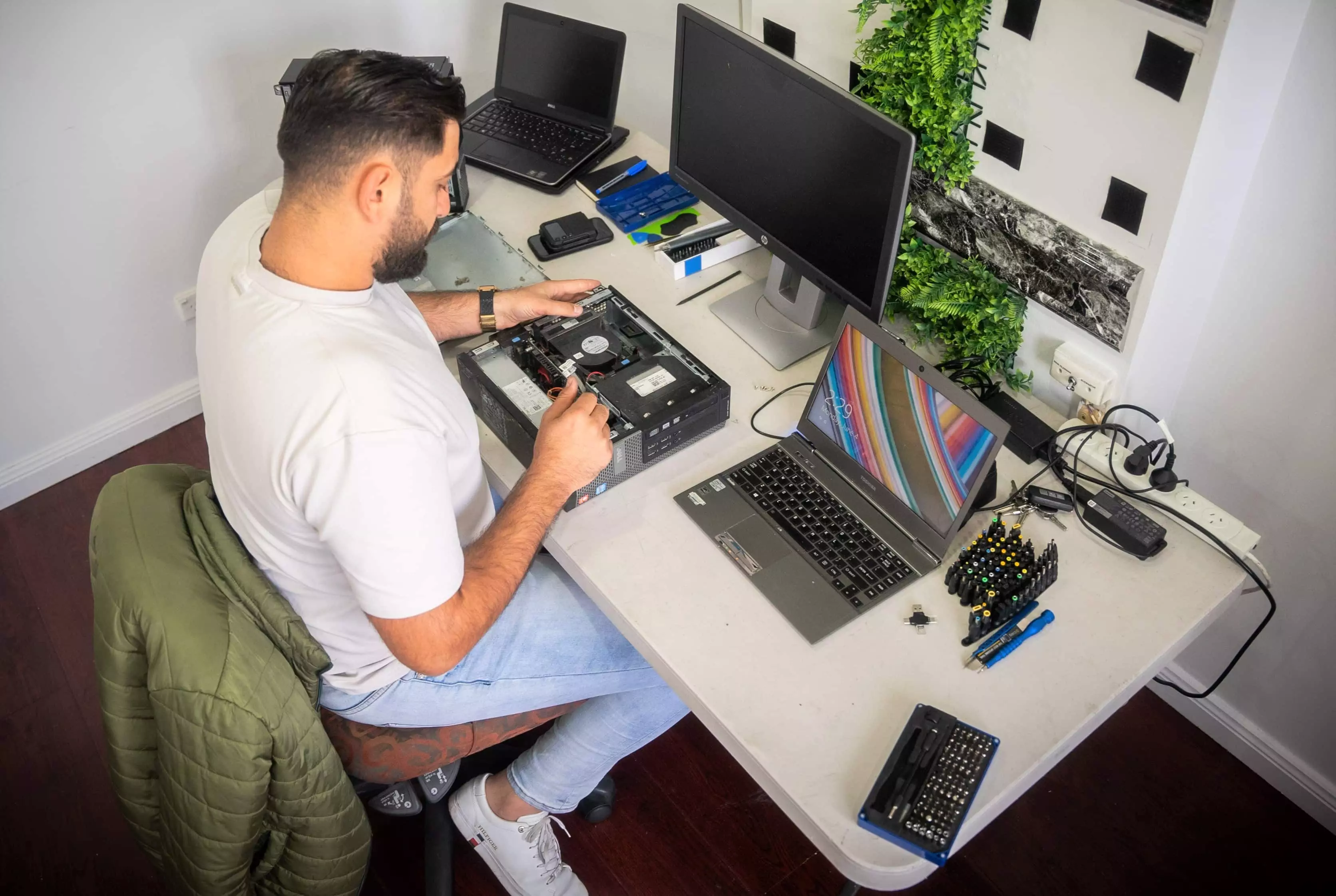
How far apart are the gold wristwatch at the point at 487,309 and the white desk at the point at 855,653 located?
0.25m

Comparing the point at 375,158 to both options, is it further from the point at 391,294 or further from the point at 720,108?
the point at 720,108

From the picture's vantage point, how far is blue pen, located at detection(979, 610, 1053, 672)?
128 centimetres

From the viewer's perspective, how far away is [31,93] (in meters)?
1.98

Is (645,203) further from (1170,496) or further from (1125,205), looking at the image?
(1170,496)

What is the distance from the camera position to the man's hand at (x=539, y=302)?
1646 millimetres

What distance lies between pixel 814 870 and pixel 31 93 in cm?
205

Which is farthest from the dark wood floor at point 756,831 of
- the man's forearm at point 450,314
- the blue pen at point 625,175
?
the blue pen at point 625,175

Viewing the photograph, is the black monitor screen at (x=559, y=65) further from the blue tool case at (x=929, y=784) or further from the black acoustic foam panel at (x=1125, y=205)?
the blue tool case at (x=929, y=784)

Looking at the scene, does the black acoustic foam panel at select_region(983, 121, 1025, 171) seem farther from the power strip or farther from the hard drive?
the hard drive

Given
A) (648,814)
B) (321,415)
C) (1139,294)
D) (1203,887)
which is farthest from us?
(648,814)

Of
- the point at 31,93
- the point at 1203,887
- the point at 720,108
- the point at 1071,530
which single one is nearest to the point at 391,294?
the point at 720,108

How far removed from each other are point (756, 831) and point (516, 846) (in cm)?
44

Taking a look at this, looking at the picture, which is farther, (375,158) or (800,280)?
(800,280)

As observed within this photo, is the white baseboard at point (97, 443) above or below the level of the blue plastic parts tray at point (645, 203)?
below
